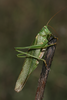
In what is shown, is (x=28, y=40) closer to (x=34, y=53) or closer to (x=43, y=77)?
(x=34, y=53)

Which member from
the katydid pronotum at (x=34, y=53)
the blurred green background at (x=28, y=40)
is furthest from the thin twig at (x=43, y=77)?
the blurred green background at (x=28, y=40)

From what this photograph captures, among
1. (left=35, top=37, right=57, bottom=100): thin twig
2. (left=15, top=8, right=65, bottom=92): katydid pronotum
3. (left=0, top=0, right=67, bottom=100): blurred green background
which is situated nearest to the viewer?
(left=35, top=37, right=57, bottom=100): thin twig

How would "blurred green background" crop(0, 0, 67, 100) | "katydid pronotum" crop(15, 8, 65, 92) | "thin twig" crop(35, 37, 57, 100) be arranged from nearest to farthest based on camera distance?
"thin twig" crop(35, 37, 57, 100) → "katydid pronotum" crop(15, 8, 65, 92) → "blurred green background" crop(0, 0, 67, 100)

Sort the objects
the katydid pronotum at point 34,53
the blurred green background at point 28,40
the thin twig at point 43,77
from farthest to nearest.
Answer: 1. the blurred green background at point 28,40
2. the katydid pronotum at point 34,53
3. the thin twig at point 43,77

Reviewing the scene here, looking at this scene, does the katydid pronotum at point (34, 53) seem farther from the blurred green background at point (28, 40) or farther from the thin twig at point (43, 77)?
the blurred green background at point (28, 40)

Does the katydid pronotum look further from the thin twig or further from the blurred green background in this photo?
the blurred green background

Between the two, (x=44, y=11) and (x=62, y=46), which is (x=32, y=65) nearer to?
(x=62, y=46)

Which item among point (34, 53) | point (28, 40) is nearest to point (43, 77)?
point (34, 53)

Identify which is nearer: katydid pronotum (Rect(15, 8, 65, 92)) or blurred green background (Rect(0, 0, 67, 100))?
katydid pronotum (Rect(15, 8, 65, 92))

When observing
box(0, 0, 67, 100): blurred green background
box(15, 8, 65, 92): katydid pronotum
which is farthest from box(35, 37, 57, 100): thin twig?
box(0, 0, 67, 100): blurred green background
